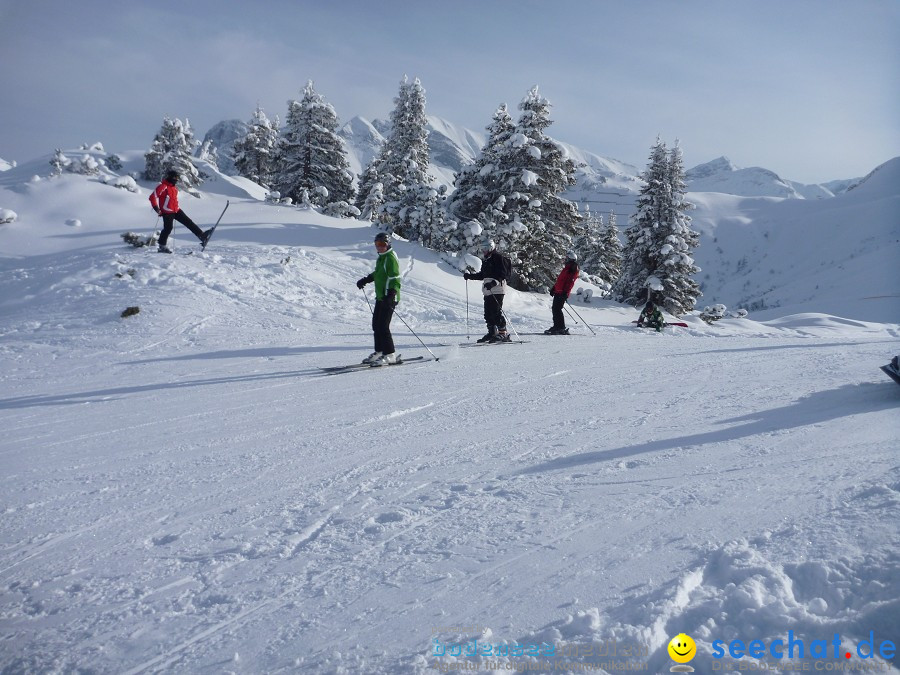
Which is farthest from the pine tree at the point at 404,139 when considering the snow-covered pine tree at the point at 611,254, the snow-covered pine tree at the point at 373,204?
the snow-covered pine tree at the point at 611,254

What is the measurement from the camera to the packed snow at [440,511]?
7.62 feet

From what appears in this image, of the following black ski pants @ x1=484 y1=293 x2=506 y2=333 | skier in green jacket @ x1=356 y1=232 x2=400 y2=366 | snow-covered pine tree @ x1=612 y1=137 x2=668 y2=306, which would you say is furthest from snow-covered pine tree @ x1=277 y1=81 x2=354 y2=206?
skier in green jacket @ x1=356 y1=232 x2=400 y2=366

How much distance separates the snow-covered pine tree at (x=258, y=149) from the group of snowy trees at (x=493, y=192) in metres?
5.80

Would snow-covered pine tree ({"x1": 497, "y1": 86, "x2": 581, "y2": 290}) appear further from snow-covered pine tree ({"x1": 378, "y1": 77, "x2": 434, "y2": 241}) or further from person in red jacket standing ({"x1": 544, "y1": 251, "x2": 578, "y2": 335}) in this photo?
person in red jacket standing ({"x1": 544, "y1": 251, "x2": 578, "y2": 335})

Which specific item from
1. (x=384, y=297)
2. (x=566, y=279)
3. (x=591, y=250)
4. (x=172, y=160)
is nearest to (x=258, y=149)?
(x=172, y=160)

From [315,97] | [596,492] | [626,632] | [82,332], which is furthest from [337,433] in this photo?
[315,97]

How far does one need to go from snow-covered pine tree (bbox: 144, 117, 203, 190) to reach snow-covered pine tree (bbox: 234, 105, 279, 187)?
9.14m

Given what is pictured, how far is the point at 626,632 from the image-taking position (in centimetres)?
227

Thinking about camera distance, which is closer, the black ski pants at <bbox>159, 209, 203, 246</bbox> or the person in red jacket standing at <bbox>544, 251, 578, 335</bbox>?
the black ski pants at <bbox>159, 209, 203, 246</bbox>

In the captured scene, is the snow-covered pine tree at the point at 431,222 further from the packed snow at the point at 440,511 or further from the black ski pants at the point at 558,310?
the packed snow at the point at 440,511

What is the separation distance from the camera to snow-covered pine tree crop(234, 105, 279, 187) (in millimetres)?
41625

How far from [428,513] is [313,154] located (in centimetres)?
3300

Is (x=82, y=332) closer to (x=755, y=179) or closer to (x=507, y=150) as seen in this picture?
(x=507, y=150)

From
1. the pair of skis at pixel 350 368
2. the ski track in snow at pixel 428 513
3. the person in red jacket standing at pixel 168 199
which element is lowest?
the pair of skis at pixel 350 368
